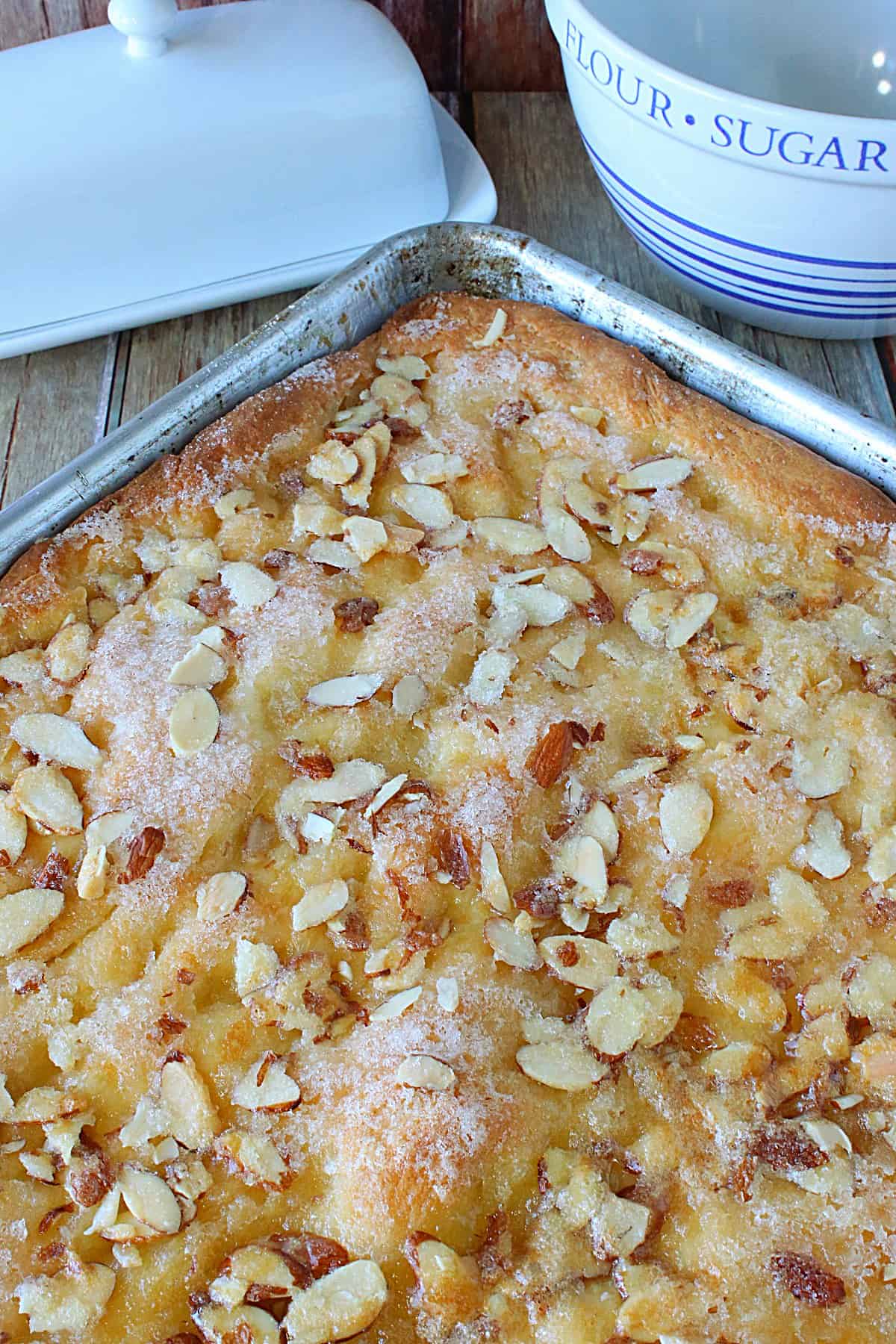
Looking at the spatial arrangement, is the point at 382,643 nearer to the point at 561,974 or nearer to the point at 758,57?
the point at 561,974

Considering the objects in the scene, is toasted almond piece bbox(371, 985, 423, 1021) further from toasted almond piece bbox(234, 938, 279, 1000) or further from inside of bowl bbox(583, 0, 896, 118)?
inside of bowl bbox(583, 0, 896, 118)

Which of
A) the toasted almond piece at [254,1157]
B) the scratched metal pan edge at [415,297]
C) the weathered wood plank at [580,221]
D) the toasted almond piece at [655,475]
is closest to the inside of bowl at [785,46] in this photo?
the weathered wood plank at [580,221]

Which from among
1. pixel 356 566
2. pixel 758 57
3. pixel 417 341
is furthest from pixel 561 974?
pixel 758 57

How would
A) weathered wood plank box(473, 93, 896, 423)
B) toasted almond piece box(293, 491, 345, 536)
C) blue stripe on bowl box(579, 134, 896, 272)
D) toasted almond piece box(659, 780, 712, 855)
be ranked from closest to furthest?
toasted almond piece box(659, 780, 712, 855) → toasted almond piece box(293, 491, 345, 536) → blue stripe on bowl box(579, 134, 896, 272) → weathered wood plank box(473, 93, 896, 423)

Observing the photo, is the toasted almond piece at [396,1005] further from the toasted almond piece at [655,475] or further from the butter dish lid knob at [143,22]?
the butter dish lid knob at [143,22]

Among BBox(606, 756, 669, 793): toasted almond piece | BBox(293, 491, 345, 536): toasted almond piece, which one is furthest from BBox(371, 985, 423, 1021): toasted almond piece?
BBox(293, 491, 345, 536): toasted almond piece

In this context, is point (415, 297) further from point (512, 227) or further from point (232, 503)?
point (232, 503)
